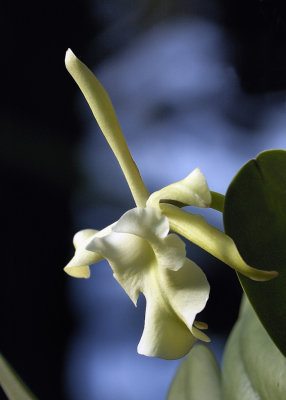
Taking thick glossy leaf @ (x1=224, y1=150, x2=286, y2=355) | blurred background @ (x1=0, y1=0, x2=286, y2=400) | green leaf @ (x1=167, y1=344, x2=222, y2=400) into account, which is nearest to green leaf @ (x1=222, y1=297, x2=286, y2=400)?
green leaf @ (x1=167, y1=344, x2=222, y2=400)

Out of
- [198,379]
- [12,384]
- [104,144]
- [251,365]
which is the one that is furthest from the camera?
[104,144]

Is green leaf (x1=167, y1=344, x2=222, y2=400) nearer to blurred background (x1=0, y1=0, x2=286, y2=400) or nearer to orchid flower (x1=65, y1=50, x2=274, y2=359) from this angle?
orchid flower (x1=65, y1=50, x2=274, y2=359)

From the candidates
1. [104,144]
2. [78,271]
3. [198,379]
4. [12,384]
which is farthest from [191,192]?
[104,144]

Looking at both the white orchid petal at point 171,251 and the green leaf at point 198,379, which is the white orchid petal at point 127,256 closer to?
the white orchid petal at point 171,251

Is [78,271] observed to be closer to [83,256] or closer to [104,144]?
[83,256]

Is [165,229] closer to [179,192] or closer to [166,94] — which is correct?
[179,192]

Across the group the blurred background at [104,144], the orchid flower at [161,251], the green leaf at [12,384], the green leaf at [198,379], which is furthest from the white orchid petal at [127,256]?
the blurred background at [104,144]
